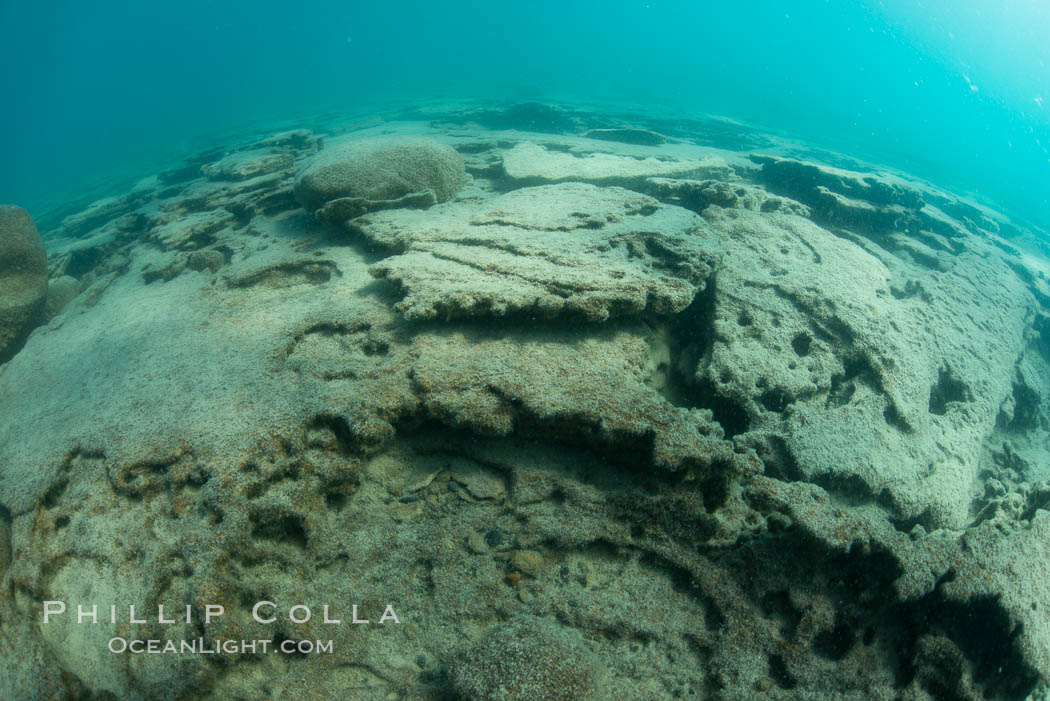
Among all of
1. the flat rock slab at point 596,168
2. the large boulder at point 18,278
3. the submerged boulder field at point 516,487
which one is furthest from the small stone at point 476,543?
the large boulder at point 18,278

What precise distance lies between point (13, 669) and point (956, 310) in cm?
837

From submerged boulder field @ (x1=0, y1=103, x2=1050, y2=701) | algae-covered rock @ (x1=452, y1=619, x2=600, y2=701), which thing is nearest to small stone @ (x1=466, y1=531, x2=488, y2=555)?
submerged boulder field @ (x1=0, y1=103, x2=1050, y2=701)

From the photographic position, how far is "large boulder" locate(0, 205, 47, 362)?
5.00 metres

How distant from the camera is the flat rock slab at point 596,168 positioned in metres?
6.63

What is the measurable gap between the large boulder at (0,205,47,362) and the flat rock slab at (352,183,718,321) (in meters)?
4.02

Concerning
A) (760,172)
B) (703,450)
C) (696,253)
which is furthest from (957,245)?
(703,450)

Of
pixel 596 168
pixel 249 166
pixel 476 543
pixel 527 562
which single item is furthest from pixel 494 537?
pixel 249 166

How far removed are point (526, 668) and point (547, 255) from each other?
276 centimetres

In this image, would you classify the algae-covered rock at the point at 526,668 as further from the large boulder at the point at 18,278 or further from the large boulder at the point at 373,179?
the large boulder at the point at 18,278

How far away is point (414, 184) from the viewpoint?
543 centimetres

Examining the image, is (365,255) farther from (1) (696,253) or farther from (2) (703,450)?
(2) (703,450)

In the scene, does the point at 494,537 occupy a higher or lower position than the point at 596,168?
lower

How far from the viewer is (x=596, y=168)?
6.97 meters

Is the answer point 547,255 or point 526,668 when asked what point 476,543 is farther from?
point 547,255
